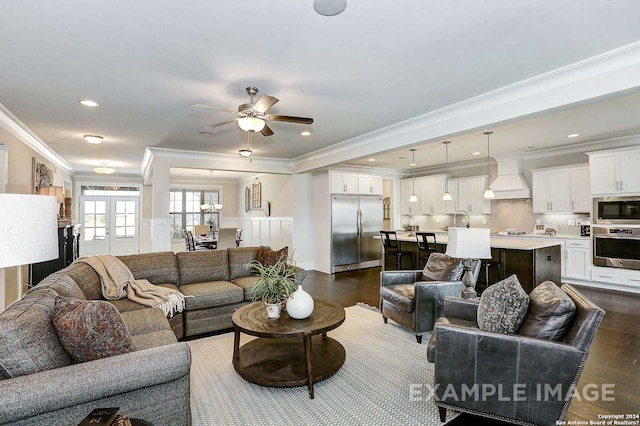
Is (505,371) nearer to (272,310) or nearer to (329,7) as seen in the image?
(272,310)

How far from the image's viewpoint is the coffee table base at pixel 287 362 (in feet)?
7.79

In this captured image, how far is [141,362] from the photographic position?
5.00 ft

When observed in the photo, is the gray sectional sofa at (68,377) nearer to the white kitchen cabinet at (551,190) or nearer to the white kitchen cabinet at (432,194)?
the white kitchen cabinet at (551,190)

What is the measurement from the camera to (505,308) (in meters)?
2.05

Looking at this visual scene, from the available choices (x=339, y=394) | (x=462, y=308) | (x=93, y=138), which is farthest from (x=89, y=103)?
(x=462, y=308)

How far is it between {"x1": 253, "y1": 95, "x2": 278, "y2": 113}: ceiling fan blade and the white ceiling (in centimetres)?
25

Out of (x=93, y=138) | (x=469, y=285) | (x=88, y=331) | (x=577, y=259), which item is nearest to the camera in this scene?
(x=88, y=331)

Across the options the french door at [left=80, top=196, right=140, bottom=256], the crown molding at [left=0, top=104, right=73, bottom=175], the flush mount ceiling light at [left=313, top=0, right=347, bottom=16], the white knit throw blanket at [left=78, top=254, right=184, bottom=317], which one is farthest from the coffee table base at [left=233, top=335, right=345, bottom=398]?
the french door at [left=80, top=196, right=140, bottom=256]

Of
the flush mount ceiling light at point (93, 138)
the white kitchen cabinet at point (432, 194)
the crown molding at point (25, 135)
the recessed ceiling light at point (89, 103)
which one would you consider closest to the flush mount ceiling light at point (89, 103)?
the recessed ceiling light at point (89, 103)

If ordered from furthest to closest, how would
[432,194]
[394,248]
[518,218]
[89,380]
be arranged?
[432,194] → [518,218] → [394,248] → [89,380]

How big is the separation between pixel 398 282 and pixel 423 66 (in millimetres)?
2394

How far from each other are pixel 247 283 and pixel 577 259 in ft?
18.8

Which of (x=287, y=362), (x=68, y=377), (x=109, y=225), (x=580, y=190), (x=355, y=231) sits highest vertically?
(x=580, y=190)

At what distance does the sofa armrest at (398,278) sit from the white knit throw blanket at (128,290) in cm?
227
